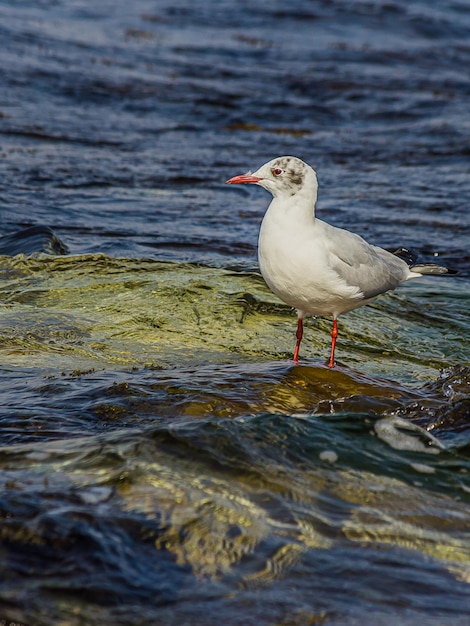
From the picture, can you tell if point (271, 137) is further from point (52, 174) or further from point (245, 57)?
point (245, 57)

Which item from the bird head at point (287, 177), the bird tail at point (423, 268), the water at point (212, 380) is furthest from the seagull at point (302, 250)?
the bird tail at point (423, 268)

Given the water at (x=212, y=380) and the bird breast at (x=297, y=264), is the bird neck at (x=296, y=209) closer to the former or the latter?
the bird breast at (x=297, y=264)

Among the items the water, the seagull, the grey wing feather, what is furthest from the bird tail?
the seagull

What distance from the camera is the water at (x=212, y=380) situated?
3270mm

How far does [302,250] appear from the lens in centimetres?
528

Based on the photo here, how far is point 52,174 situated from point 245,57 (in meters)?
8.84

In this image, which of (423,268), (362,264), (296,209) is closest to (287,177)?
(296,209)

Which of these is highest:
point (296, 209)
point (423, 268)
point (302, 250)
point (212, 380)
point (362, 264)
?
point (296, 209)

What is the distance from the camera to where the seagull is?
529cm

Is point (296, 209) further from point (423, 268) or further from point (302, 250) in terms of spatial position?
point (423, 268)

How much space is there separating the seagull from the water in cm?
44

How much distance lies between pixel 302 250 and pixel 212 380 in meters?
0.87

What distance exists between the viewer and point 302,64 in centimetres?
1844

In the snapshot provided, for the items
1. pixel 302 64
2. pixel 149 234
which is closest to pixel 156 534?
pixel 149 234
